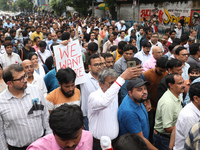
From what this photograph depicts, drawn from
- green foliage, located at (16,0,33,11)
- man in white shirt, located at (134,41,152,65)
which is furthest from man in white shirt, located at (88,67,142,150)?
green foliage, located at (16,0,33,11)

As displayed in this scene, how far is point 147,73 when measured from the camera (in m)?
4.22

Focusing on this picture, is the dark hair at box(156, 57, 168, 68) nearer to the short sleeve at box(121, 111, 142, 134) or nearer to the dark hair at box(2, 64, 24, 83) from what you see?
the short sleeve at box(121, 111, 142, 134)

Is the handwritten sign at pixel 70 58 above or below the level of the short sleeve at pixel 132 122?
above

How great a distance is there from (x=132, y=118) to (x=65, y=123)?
47.5 inches

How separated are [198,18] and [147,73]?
45.3 feet

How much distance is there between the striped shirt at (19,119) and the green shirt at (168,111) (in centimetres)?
166

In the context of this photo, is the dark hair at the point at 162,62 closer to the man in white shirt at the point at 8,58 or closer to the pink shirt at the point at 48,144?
the pink shirt at the point at 48,144

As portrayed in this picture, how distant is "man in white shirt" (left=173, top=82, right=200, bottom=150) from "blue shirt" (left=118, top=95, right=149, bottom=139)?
41 centimetres

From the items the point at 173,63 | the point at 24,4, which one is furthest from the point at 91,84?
the point at 24,4

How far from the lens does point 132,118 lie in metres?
2.61

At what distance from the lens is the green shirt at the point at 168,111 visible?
2982mm

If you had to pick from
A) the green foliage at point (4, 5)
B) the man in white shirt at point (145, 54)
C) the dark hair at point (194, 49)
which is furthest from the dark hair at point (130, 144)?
the green foliage at point (4, 5)

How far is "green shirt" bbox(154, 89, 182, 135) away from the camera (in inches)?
117

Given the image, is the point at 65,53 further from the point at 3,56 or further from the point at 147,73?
the point at 3,56
